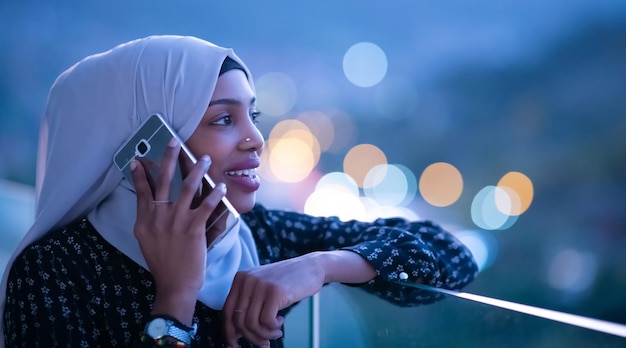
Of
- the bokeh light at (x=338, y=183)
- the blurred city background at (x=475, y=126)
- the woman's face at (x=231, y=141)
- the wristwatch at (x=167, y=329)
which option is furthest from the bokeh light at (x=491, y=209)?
the wristwatch at (x=167, y=329)

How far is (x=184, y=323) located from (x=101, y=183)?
29cm

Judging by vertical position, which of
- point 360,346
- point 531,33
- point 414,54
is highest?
point 531,33

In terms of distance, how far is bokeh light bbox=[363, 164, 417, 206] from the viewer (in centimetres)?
559

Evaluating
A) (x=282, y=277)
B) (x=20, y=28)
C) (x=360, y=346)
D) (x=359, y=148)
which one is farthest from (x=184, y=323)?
(x=359, y=148)

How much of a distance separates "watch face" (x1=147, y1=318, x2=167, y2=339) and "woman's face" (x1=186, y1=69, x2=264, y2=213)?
267 millimetres

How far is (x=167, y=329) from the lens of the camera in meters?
0.72

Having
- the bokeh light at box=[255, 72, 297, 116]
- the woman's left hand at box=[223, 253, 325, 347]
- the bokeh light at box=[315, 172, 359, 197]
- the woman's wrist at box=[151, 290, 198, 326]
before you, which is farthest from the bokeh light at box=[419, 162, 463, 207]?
the woman's wrist at box=[151, 290, 198, 326]

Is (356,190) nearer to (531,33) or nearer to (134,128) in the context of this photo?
(531,33)

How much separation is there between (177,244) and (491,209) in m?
5.73

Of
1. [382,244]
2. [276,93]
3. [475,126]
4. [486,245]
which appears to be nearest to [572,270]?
[486,245]

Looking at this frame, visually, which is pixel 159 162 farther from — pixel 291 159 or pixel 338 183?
pixel 338 183

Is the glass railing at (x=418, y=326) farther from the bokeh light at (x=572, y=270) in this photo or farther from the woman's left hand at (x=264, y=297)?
the bokeh light at (x=572, y=270)

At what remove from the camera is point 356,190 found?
566 centimetres

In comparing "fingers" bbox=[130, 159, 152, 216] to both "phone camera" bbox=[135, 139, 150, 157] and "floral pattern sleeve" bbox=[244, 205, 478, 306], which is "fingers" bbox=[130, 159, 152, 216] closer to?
"phone camera" bbox=[135, 139, 150, 157]
